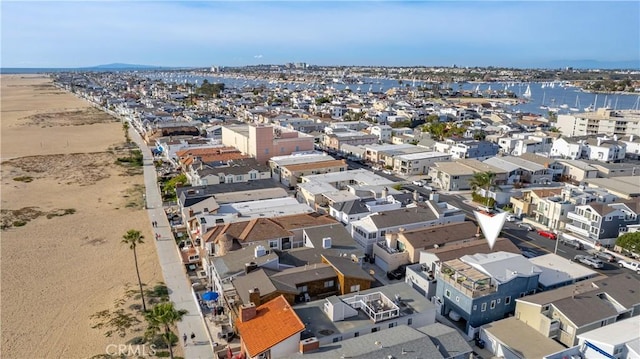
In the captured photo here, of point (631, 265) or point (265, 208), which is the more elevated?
point (265, 208)

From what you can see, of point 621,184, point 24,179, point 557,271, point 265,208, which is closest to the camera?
point 557,271

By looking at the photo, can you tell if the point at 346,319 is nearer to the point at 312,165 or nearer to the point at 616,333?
the point at 616,333

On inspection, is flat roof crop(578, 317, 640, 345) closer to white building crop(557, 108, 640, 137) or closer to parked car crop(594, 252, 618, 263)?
parked car crop(594, 252, 618, 263)

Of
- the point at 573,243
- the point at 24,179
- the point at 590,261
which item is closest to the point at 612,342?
the point at 590,261

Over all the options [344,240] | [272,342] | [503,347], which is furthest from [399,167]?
[272,342]

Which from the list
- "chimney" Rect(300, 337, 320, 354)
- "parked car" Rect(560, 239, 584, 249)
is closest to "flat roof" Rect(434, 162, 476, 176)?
"parked car" Rect(560, 239, 584, 249)

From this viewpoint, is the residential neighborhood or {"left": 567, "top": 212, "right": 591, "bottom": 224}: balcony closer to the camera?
the residential neighborhood

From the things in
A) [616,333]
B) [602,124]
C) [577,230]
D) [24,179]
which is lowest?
[24,179]

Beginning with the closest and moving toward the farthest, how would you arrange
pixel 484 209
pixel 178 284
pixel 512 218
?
pixel 178 284, pixel 512 218, pixel 484 209
